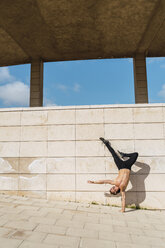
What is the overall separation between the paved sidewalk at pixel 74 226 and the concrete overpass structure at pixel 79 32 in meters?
10.3

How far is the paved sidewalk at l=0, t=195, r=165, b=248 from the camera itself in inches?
190

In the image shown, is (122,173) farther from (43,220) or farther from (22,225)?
(22,225)

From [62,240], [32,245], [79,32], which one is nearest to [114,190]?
[62,240]

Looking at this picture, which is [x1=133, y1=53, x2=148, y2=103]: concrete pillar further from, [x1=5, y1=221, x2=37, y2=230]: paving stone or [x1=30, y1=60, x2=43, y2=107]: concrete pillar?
[x1=5, y1=221, x2=37, y2=230]: paving stone

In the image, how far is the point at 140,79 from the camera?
52.9 feet

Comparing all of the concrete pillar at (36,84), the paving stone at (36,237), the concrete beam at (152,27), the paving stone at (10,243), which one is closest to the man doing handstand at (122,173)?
the paving stone at (36,237)

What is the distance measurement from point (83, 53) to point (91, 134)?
9343mm

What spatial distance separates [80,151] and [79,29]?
8680mm

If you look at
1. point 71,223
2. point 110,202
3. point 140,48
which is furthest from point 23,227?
point 140,48

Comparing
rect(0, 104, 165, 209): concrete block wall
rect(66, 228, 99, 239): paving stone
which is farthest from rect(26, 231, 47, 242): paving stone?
rect(0, 104, 165, 209): concrete block wall

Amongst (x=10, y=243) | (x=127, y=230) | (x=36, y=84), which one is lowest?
(x=127, y=230)

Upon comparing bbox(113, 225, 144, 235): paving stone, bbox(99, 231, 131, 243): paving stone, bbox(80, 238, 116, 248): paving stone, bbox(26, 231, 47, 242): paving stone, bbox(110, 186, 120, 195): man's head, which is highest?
bbox(110, 186, 120, 195): man's head

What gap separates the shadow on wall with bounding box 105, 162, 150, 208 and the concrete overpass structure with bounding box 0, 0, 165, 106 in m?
8.49

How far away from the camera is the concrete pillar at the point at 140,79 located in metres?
16.0
